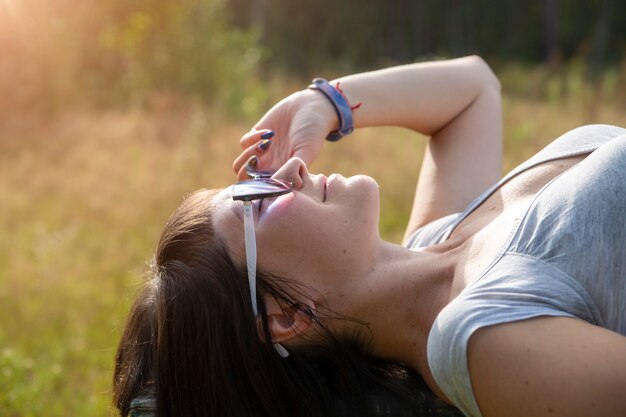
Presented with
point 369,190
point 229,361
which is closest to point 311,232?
point 369,190

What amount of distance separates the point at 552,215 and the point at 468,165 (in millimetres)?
910

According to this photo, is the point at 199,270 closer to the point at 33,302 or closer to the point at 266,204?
the point at 266,204

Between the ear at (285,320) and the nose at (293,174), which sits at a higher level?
the nose at (293,174)

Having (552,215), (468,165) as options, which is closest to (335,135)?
(468,165)

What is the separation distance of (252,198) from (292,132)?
53 centimetres

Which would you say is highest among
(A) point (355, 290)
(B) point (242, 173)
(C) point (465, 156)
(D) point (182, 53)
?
(B) point (242, 173)

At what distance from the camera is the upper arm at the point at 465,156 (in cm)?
259

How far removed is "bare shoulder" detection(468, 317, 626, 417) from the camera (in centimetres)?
141

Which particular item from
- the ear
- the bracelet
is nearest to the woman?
the ear

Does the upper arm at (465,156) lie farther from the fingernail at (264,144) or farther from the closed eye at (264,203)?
the closed eye at (264,203)

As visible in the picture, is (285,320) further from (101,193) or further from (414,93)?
(101,193)

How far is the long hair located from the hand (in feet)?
1.62

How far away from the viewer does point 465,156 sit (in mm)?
2609

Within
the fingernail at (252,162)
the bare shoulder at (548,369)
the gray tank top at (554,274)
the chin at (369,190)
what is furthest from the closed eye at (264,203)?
the bare shoulder at (548,369)
